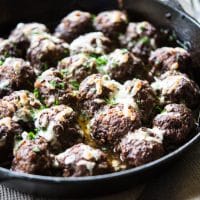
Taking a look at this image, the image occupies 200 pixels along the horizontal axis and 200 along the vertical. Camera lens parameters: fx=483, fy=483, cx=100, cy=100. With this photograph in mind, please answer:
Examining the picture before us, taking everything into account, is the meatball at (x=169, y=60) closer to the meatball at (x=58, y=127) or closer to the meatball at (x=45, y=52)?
the meatball at (x=45, y=52)

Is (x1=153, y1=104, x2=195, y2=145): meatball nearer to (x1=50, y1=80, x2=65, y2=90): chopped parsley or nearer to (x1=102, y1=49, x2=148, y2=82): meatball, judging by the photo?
(x1=102, y1=49, x2=148, y2=82): meatball

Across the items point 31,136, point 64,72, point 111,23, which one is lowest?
point 31,136

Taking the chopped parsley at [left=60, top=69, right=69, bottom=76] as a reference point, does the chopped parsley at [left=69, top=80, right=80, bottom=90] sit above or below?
below

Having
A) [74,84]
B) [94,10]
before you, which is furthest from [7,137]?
[94,10]

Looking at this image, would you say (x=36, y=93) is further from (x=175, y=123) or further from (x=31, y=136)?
(x=175, y=123)

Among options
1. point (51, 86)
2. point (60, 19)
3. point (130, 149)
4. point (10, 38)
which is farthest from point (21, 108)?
point (60, 19)

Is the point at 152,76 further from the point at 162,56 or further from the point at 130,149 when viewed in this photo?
the point at 130,149

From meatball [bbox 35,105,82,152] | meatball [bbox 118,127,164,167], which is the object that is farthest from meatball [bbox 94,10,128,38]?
meatball [bbox 118,127,164,167]
